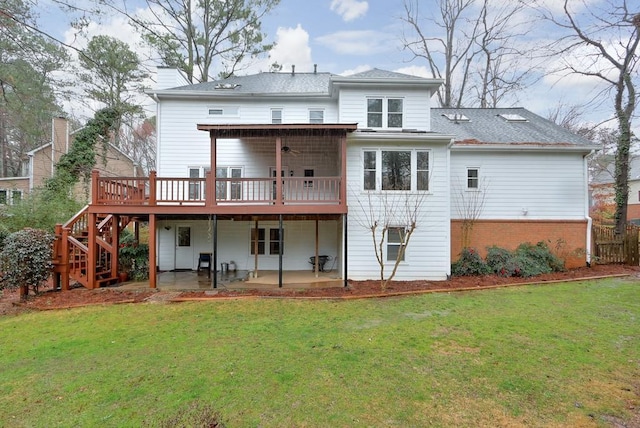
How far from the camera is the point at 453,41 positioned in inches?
865

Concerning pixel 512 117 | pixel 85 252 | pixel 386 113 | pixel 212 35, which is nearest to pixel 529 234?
pixel 512 117

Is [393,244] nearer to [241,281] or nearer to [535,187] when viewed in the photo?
[241,281]

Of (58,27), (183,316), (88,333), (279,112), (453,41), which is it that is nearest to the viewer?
(88,333)

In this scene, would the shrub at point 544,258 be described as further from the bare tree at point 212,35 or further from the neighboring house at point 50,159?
the neighboring house at point 50,159

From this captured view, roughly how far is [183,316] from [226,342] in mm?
Answer: 2153

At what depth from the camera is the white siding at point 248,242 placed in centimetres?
1285

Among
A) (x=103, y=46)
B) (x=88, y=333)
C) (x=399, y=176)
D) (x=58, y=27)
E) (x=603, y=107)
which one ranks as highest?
(x=103, y=46)

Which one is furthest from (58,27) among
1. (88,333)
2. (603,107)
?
(603,107)

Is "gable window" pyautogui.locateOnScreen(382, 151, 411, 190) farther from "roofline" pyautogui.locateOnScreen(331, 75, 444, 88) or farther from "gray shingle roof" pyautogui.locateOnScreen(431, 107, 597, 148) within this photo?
"gray shingle roof" pyautogui.locateOnScreen(431, 107, 597, 148)

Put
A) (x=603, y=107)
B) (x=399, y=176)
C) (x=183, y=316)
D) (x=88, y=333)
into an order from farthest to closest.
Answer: (x=603, y=107), (x=399, y=176), (x=183, y=316), (x=88, y=333)

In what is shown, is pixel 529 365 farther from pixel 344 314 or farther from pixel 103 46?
pixel 103 46

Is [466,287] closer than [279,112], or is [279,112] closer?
[466,287]

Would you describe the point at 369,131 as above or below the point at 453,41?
below

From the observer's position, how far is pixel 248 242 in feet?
42.5
